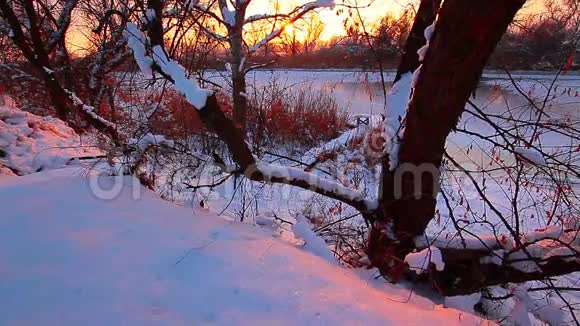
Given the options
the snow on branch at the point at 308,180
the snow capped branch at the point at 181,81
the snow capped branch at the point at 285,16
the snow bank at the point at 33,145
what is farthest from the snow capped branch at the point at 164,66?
the snow capped branch at the point at 285,16

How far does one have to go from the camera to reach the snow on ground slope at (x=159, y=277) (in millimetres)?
1519

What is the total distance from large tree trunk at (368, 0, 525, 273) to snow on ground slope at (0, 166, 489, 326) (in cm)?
49

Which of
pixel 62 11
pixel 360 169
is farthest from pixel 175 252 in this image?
pixel 62 11

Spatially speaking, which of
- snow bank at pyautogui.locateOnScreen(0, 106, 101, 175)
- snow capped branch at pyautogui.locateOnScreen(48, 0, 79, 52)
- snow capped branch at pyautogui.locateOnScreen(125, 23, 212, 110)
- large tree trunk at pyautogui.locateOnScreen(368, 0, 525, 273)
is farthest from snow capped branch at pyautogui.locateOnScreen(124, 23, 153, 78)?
snow capped branch at pyautogui.locateOnScreen(48, 0, 79, 52)

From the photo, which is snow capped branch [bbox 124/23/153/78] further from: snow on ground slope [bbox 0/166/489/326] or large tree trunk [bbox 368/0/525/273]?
large tree trunk [bbox 368/0/525/273]

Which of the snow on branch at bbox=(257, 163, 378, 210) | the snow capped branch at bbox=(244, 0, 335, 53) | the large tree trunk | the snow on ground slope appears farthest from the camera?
the snow capped branch at bbox=(244, 0, 335, 53)

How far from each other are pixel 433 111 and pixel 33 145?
5105 millimetres

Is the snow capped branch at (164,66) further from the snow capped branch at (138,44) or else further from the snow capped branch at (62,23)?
the snow capped branch at (62,23)

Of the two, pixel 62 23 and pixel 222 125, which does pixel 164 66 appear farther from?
pixel 62 23

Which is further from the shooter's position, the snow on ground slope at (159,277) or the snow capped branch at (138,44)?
the snow capped branch at (138,44)

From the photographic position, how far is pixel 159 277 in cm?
175

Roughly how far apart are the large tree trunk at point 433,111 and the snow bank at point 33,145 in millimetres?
3265

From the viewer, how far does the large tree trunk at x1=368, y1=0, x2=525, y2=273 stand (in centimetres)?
195

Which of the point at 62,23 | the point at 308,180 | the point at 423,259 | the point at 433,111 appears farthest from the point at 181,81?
the point at 62,23
